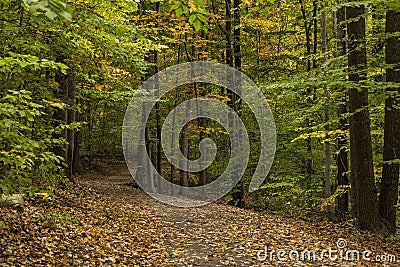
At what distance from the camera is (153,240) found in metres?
9.59

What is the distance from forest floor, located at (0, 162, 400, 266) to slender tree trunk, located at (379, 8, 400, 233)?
102 cm

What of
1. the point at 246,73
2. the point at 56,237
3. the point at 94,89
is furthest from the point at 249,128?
the point at 56,237

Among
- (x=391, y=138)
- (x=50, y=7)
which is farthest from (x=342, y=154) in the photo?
(x=50, y=7)

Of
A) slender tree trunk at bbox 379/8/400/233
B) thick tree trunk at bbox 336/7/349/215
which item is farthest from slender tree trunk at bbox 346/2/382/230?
thick tree trunk at bbox 336/7/349/215

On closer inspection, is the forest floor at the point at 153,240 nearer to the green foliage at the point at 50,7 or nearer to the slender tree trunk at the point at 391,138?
the slender tree trunk at the point at 391,138

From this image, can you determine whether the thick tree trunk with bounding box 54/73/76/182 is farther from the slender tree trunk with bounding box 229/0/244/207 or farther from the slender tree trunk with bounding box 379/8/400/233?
the slender tree trunk with bounding box 379/8/400/233

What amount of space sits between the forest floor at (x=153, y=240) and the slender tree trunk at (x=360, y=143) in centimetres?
60

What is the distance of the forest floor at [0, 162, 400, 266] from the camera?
7320 mm

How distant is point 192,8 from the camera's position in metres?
2.61

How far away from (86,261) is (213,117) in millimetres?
15474

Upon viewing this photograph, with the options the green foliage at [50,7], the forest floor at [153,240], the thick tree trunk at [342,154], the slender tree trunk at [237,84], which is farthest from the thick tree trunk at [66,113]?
the green foliage at [50,7]

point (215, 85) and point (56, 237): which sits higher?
point (215, 85)

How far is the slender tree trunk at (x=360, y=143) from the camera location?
9.73 meters

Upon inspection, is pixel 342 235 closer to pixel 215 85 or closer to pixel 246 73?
pixel 246 73
